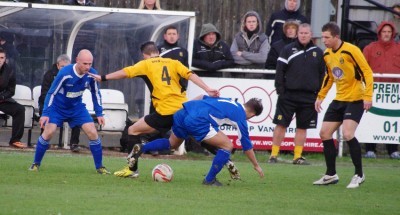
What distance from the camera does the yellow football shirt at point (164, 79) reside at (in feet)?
50.2

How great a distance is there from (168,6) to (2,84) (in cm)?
665

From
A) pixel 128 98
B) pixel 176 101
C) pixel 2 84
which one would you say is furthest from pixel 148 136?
pixel 176 101

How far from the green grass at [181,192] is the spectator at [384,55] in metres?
3.05

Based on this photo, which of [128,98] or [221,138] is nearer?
[221,138]

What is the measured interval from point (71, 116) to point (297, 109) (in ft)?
17.0

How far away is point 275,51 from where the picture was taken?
20203 mm

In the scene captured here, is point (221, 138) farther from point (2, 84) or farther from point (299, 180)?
point (2, 84)

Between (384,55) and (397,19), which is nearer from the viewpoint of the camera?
(384,55)

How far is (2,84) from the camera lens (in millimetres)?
19141

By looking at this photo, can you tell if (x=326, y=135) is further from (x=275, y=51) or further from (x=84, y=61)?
(x=275, y=51)

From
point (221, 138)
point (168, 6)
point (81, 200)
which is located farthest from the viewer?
point (168, 6)

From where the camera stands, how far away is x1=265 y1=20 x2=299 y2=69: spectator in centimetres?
1991

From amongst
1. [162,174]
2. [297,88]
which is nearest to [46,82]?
[297,88]

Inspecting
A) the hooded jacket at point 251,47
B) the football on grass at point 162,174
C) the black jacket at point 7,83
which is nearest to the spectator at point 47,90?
the black jacket at point 7,83
